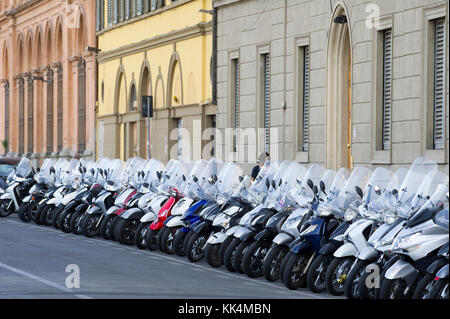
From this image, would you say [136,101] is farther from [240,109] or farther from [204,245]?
[204,245]

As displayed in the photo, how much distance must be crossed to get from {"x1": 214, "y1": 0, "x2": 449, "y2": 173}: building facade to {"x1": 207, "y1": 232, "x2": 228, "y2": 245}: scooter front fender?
227 inches

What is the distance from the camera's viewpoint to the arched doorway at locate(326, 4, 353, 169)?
1025 inches

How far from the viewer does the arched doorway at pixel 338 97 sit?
26031mm

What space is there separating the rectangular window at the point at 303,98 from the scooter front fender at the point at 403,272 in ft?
52.9

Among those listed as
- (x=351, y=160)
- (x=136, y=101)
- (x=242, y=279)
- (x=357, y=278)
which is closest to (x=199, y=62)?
(x=136, y=101)

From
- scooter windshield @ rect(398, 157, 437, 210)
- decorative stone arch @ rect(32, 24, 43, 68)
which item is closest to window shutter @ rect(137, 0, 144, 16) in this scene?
decorative stone arch @ rect(32, 24, 43, 68)

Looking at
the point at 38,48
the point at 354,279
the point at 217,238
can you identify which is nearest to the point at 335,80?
the point at 217,238

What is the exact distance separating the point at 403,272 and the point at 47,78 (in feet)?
149

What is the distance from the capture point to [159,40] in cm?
3888

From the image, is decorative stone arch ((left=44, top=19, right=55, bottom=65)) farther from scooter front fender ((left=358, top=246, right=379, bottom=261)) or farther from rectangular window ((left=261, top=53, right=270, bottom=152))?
scooter front fender ((left=358, top=246, right=379, bottom=261))

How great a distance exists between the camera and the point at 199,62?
3531 cm

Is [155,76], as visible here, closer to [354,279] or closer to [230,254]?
[230,254]

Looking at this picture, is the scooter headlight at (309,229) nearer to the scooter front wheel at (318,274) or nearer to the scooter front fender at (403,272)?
the scooter front wheel at (318,274)
